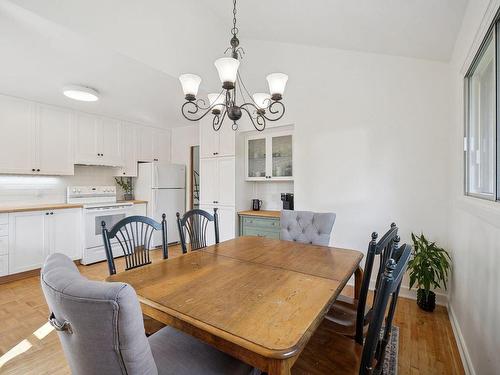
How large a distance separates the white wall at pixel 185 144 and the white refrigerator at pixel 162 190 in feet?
0.37

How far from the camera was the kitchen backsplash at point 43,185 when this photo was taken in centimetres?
348

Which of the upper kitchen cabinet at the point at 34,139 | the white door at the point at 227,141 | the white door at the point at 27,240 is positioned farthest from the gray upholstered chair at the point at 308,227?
the upper kitchen cabinet at the point at 34,139

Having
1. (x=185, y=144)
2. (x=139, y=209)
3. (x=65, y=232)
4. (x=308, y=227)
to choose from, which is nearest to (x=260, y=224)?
(x=308, y=227)

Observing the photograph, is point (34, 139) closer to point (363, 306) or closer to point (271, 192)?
point (271, 192)

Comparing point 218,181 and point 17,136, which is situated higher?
point 17,136

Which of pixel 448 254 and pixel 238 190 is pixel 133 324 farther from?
pixel 238 190

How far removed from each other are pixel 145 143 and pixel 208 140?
154 cm

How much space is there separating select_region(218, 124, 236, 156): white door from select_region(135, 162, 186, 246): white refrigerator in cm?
134

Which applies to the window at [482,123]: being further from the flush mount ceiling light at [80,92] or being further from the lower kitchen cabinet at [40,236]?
the lower kitchen cabinet at [40,236]

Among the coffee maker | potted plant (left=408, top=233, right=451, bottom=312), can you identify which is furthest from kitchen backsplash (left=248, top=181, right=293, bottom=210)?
potted plant (left=408, top=233, right=451, bottom=312)

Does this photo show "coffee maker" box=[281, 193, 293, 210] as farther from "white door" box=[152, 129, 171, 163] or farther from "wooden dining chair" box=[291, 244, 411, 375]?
"white door" box=[152, 129, 171, 163]

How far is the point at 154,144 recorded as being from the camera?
5.05m

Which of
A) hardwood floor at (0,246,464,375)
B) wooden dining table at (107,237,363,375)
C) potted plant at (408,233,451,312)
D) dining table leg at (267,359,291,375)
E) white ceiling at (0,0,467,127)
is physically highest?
white ceiling at (0,0,467,127)

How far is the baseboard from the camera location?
1.60 m
